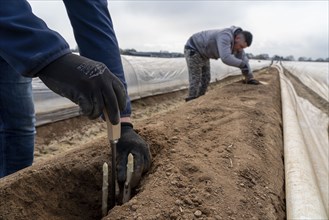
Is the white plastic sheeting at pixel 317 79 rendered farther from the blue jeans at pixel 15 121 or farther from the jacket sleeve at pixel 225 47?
the blue jeans at pixel 15 121

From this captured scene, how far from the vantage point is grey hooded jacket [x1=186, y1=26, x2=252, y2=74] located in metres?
4.56

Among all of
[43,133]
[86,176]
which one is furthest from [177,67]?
[86,176]

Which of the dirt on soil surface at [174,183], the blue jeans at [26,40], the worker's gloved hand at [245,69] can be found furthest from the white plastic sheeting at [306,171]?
the worker's gloved hand at [245,69]

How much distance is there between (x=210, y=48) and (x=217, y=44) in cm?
18

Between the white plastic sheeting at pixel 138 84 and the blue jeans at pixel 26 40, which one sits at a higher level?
the blue jeans at pixel 26 40

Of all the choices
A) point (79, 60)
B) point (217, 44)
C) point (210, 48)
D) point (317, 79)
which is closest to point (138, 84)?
point (210, 48)

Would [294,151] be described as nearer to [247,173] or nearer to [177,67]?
[247,173]

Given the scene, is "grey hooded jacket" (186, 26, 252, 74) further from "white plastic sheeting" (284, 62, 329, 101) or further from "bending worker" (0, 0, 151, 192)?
"bending worker" (0, 0, 151, 192)

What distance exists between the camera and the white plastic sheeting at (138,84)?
388 centimetres

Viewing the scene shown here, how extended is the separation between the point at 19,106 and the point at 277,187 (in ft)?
4.12

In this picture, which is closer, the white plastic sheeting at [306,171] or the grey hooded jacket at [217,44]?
the white plastic sheeting at [306,171]

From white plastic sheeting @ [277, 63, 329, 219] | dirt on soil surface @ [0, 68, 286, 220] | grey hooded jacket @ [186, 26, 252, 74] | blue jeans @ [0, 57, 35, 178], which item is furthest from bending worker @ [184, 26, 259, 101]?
blue jeans @ [0, 57, 35, 178]

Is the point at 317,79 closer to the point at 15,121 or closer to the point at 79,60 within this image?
the point at 15,121

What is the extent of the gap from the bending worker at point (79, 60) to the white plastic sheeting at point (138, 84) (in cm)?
259
